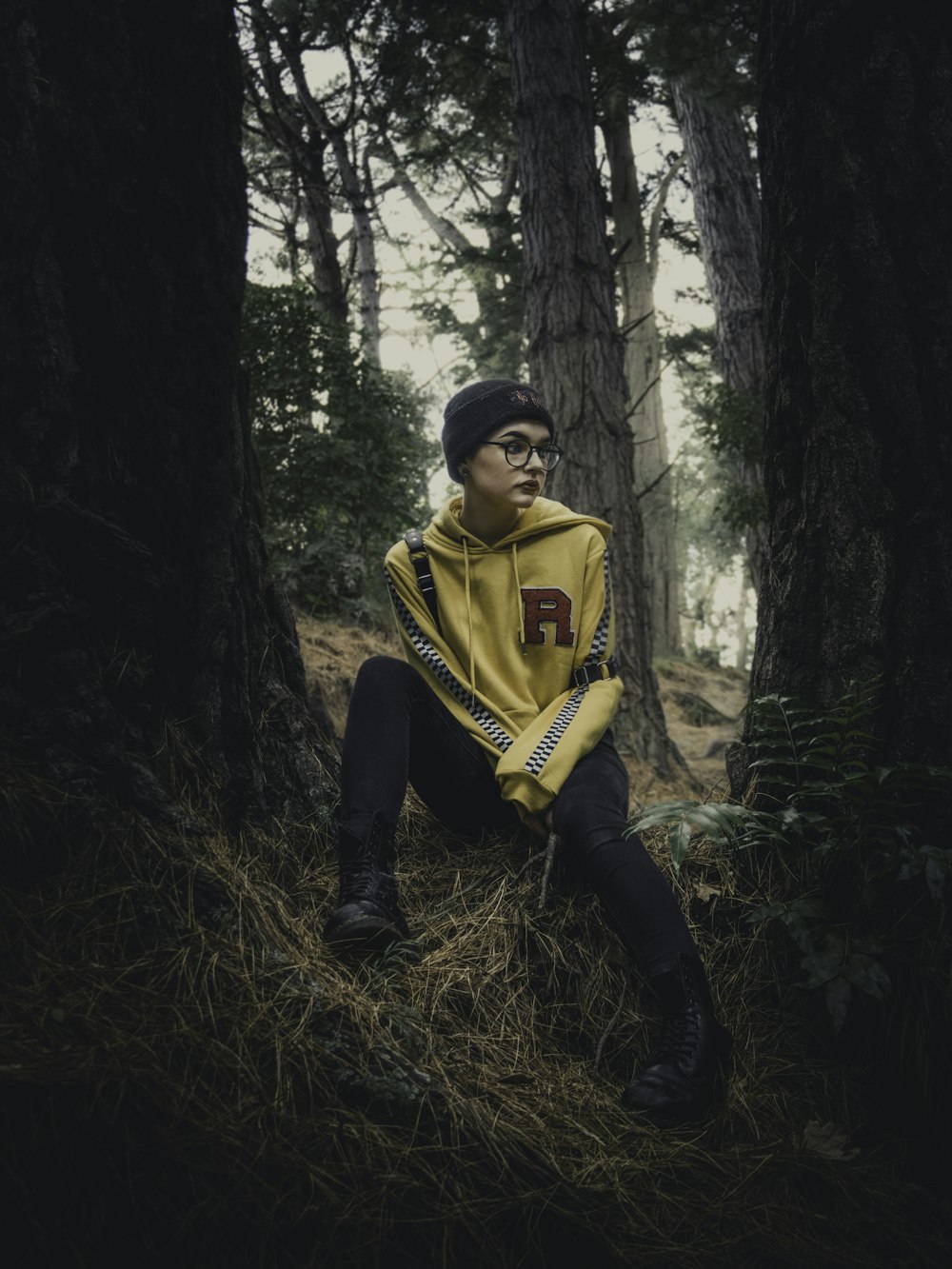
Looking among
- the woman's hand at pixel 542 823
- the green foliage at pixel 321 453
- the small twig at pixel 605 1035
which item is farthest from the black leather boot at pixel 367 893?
the green foliage at pixel 321 453

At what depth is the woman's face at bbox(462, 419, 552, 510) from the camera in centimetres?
264

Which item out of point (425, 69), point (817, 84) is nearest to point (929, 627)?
point (817, 84)

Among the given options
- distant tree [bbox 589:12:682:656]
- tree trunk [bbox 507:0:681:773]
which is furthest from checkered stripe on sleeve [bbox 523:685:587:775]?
distant tree [bbox 589:12:682:656]

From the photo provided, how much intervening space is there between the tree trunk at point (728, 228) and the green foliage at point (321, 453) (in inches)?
137

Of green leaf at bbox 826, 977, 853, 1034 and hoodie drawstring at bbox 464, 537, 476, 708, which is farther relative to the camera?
hoodie drawstring at bbox 464, 537, 476, 708

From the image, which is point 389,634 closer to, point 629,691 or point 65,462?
point 629,691

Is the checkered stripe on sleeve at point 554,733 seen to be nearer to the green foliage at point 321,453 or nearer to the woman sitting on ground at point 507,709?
the woman sitting on ground at point 507,709

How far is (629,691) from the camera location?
586 centimetres

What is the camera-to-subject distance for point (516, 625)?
8.79ft

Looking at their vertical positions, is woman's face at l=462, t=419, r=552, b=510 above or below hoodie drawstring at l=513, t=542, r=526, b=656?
above

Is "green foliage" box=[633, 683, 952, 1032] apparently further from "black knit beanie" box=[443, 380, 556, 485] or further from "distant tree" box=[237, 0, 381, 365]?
"distant tree" box=[237, 0, 381, 365]

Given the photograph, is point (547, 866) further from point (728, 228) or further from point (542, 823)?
point (728, 228)

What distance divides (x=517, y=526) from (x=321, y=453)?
5192 mm

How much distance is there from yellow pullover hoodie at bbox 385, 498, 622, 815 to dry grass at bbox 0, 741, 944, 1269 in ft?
2.47
